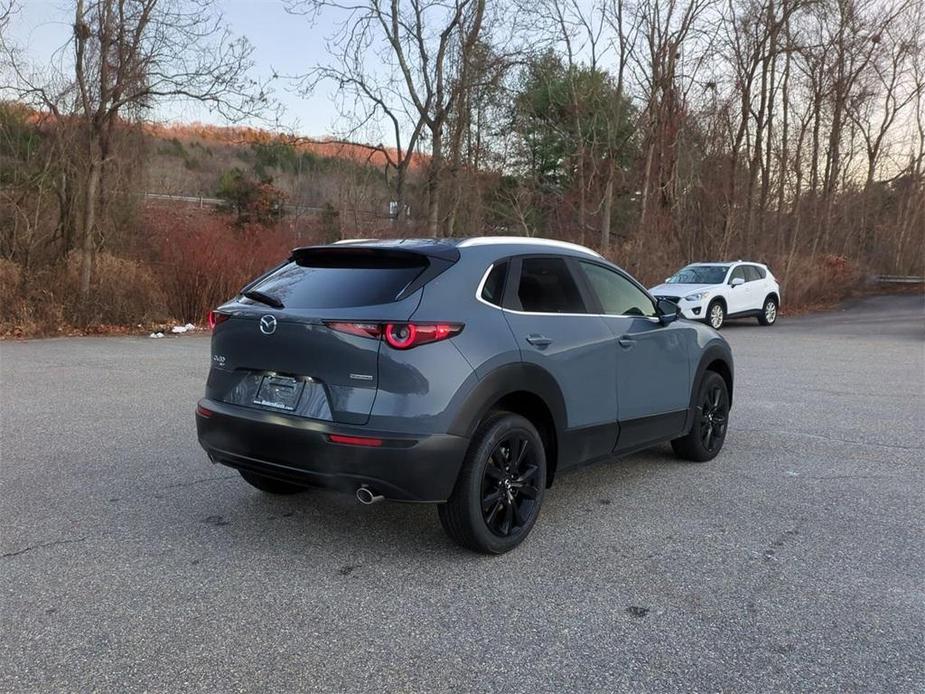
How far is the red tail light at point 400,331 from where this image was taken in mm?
3572

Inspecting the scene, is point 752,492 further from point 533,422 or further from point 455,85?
point 455,85

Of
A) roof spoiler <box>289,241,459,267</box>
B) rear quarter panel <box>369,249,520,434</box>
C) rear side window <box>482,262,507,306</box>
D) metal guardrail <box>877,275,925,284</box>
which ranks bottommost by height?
rear quarter panel <box>369,249,520,434</box>

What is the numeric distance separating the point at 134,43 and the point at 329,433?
1555cm

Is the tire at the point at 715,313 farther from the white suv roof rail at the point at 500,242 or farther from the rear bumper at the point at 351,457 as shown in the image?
the rear bumper at the point at 351,457

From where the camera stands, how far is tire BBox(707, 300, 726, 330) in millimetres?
18641

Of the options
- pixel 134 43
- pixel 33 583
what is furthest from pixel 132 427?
pixel 134 43

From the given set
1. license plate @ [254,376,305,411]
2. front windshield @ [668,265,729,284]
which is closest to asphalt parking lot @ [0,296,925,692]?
license plate @ [254,376,305,411]

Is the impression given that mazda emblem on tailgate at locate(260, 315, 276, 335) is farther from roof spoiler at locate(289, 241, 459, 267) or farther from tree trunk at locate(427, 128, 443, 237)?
tree trunk at locate(427, 128, 443, 237)

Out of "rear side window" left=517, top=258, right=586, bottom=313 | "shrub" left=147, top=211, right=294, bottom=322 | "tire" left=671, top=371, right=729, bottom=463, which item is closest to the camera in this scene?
"rear side window" left=517, top=258, right=586, bottom=313

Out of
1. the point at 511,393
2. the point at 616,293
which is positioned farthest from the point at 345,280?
the point at 616,293

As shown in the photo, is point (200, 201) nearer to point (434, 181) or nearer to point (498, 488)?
point (434, 181)

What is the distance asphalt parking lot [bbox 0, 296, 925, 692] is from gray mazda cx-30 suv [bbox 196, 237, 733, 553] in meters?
0.44

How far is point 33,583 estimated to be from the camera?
355 centimetres

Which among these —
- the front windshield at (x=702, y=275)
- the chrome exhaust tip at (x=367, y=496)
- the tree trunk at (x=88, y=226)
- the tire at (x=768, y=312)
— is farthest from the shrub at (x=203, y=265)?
the chrome exhaust tip at (x=367, y=496)
